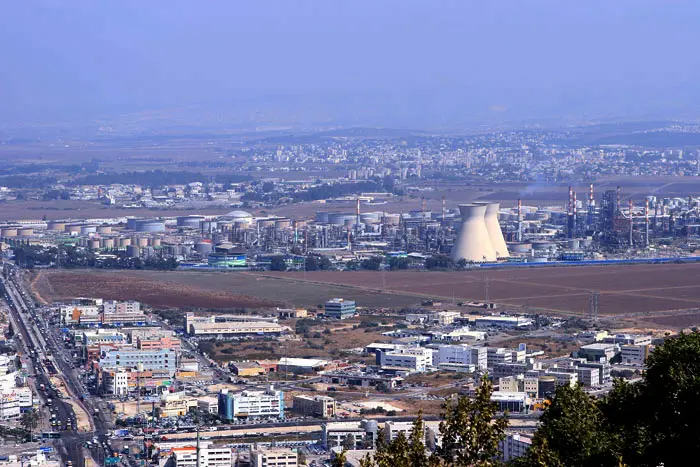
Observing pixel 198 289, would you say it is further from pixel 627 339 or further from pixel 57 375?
pixel 627 339

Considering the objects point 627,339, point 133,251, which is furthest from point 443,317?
point 133,251

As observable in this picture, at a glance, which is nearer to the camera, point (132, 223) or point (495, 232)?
point (495, 232)

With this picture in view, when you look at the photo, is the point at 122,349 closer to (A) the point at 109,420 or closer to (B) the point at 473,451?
(A) the point at 109,420

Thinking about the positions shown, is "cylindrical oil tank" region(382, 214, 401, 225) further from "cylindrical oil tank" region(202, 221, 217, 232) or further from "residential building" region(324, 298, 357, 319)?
"residential building" region(324, 298, 357, 319)

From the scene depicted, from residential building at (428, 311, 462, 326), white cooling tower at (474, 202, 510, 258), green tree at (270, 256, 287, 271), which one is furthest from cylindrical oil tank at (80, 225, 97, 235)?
residential building at (428, 311, 462, 326)

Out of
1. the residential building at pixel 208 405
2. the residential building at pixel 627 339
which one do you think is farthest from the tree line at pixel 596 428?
the residential building at pixel 627 339

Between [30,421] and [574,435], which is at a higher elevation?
[574,435]
